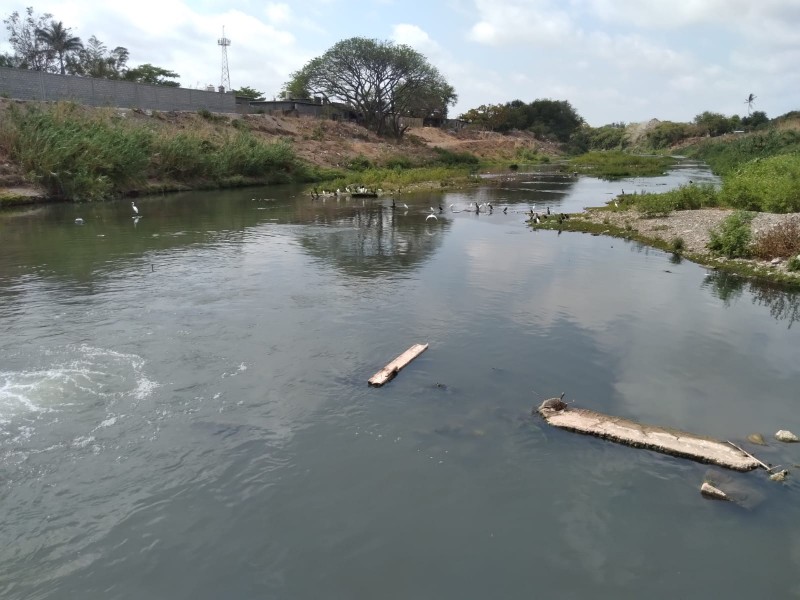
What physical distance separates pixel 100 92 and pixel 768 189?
4757 centimetres

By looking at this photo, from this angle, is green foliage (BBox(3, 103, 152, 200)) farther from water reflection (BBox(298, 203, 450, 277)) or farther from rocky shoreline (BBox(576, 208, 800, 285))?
rocky shoreline (BBox(576, 208, 800, 285))

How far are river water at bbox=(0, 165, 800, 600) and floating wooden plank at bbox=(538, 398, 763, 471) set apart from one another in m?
0.21

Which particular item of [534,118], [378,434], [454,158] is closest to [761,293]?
[378,434]

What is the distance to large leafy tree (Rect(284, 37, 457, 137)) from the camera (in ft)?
250

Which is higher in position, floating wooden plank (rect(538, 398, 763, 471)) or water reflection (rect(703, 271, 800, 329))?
water reflection (rect(703, 271, 800, 329))

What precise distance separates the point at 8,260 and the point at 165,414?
13841 millimetres

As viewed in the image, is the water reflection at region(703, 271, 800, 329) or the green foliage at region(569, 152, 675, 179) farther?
the green foliage at region(569, 152, 675, 179)

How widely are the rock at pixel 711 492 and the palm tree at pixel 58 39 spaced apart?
76579 mm

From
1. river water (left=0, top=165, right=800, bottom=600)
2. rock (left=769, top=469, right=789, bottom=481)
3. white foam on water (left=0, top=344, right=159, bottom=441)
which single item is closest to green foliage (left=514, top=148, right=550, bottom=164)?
river water (left=0, top=165, right=800, bottom=600)

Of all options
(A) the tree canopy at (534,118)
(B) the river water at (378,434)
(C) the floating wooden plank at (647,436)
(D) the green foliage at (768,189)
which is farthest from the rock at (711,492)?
(A) the tree canopy at (534,118)

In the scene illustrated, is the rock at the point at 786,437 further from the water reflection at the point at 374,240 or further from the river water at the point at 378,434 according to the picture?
the water reflection at the point at 374,240

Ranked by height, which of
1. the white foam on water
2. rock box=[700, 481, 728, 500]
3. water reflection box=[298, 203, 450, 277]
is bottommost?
rock box=[700, 481, 728, 500]

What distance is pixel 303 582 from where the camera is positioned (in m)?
6.15

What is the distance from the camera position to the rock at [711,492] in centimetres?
733
